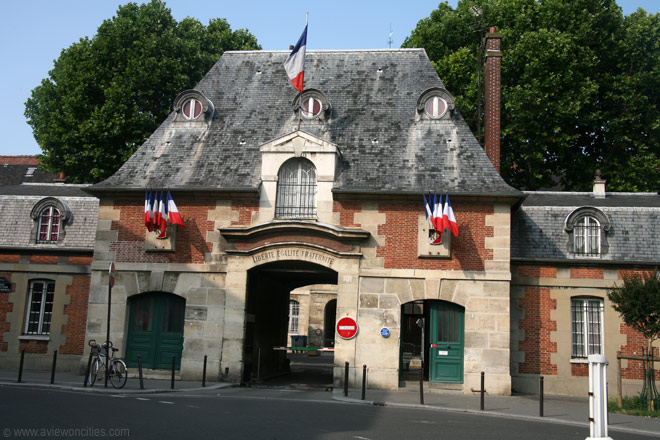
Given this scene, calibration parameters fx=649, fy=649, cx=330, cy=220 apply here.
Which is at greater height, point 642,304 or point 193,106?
point 193,106

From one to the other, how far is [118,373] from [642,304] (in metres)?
13.0

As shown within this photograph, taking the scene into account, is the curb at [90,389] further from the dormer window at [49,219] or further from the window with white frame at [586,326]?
the window with white frame at [586,326]

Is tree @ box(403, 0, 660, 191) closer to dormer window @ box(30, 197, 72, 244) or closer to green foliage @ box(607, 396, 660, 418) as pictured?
green foliage @ box(607, 396, 660, 418)

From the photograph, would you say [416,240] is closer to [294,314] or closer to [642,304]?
[642,304]

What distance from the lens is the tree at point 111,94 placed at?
2955 centimetres

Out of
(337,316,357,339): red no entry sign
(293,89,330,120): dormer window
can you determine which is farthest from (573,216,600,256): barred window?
(293,89,330,120): dormer window

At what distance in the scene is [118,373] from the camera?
1581cm

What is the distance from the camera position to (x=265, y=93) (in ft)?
73.6

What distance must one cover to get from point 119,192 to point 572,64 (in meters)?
19.6

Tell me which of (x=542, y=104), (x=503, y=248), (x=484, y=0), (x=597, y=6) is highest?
(x=484, y=0)

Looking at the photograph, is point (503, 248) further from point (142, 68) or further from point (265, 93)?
point (142, 68)

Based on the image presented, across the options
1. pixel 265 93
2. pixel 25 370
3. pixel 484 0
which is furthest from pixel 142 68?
pixel 484 0

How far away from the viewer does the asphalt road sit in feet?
30.7

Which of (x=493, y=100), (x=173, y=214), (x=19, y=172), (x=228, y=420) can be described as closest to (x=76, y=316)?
(x=173, y=214)
